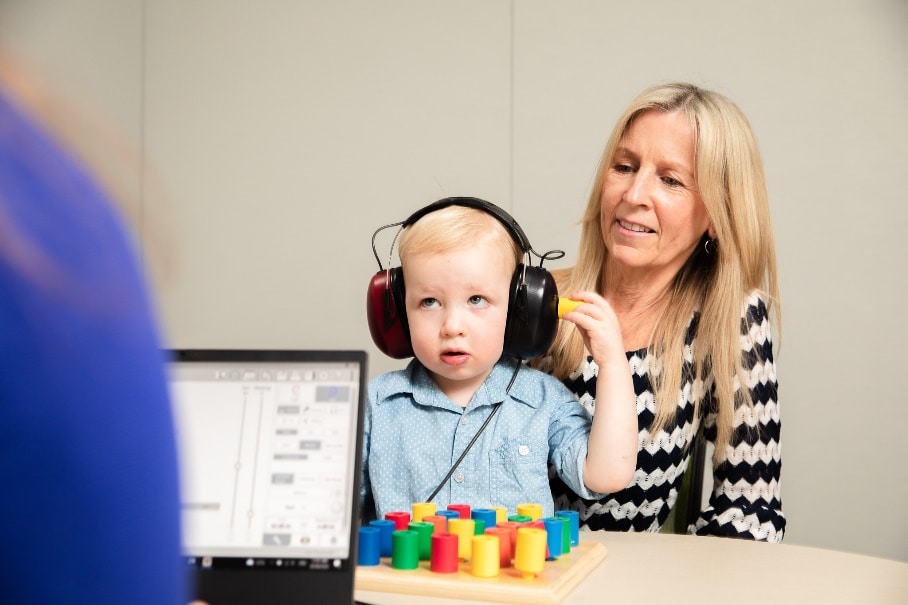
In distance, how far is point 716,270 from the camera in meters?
1.67

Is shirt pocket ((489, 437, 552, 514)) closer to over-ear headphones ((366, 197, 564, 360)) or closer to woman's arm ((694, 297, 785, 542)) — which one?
over-ear headphones ((366, 197, 564, 360))

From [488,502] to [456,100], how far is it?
1.75m

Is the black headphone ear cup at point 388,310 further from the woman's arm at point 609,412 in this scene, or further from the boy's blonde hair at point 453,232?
the woman's arm at point 609,412

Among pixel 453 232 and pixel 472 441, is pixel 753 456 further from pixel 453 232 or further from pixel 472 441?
pixel 453 232

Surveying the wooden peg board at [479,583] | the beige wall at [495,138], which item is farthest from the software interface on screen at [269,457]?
the beige wall at [495,138]

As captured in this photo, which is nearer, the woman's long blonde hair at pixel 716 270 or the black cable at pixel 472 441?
the black cable at pixel 472 441

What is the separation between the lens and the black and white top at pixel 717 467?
1.57 m

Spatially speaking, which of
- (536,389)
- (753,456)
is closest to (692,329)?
(753,456)

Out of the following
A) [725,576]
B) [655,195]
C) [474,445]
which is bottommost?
[725,576]

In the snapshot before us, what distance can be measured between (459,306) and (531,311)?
102mm

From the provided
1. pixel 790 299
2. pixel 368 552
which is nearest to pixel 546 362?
pixel 368 552

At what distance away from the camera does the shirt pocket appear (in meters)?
1.35

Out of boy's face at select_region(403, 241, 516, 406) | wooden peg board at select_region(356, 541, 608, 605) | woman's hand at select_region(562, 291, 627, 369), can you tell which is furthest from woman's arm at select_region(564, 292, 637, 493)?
wooden peg board at select_region(356, 541, 608, 605)

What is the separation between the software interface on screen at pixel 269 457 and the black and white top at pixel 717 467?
0.78 metres
